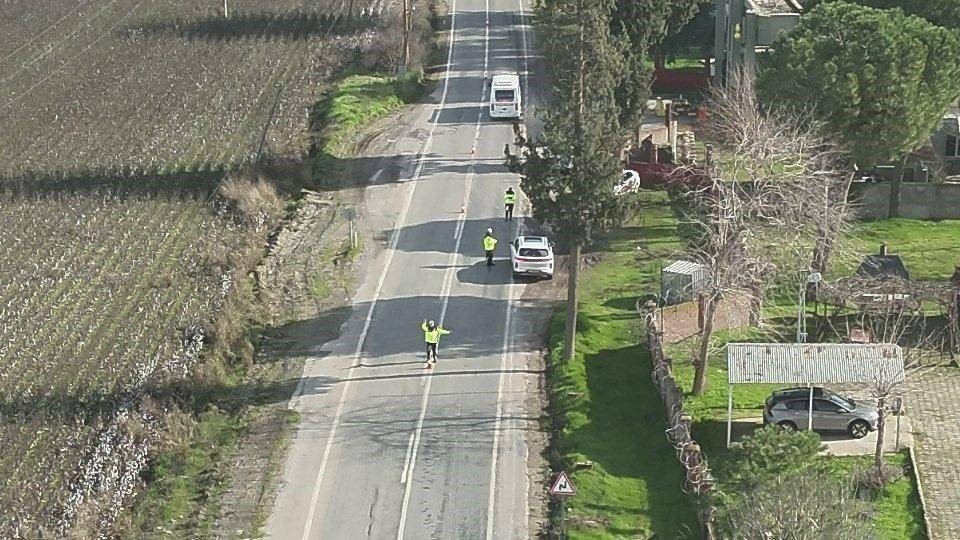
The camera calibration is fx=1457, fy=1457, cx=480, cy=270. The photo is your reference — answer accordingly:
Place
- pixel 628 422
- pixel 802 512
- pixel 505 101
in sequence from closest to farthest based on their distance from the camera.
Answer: pixel 802 512
pixel 628 422
pixel 505 101

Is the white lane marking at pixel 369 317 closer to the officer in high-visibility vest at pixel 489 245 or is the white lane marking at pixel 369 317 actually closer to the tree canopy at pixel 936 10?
the officer in high-visibility vest at pixel 489 245

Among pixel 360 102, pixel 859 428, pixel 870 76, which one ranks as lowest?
pixel 859 428

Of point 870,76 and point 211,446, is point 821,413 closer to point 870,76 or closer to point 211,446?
point 211,446

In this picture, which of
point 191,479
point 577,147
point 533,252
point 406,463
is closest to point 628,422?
point 406,463

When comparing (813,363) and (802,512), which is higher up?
(802,512)

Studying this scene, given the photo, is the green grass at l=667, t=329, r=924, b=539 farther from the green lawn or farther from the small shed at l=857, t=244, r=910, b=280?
the small shed at l=857, t=244, r=910, b=280

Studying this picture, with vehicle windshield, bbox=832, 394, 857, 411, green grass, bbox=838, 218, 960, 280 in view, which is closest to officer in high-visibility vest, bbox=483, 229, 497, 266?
green grass, bbox=838, 218, 960, 280

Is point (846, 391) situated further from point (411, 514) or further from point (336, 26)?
point (336, 26)
